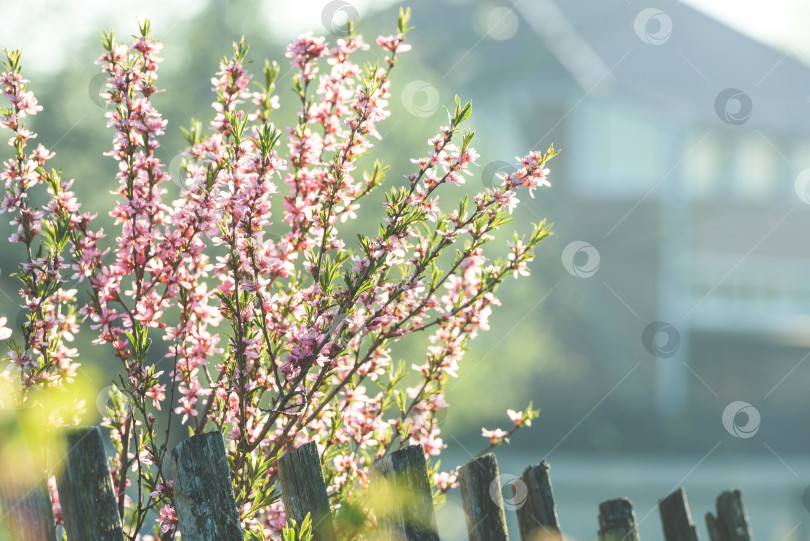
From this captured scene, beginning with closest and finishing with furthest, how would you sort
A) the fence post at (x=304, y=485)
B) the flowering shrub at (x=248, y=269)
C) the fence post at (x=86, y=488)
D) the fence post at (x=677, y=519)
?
the fence post at (x=86, y=488)
the fence post at (x=304, y=485)
the flowering shrub at (x=248, y=269)
the fence post at (x=677, y=519)

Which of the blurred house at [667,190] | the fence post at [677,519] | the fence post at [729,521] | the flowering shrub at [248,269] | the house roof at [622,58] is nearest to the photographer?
the flowering shrub at [248,269]

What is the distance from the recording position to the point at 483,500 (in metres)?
2.13

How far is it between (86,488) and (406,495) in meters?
0.74

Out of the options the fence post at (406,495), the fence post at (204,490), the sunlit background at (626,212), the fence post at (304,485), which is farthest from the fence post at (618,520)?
the sunlit background at (626,212)

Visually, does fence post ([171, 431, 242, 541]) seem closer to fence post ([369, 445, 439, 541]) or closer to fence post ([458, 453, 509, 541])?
fence post ([369, 445, 439, 541])

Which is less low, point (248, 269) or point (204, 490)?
point (248, 269)

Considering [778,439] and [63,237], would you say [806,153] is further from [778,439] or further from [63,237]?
[63,237]

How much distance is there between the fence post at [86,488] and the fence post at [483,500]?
93cm

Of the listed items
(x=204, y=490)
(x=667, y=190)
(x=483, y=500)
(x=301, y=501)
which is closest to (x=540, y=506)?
(x=483, y=500)

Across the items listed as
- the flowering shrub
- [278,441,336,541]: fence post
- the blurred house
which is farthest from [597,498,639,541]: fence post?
the blurred house

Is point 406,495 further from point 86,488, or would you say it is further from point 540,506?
point 86,488

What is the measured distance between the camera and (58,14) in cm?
1423

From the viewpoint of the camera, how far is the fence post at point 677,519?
8.17 ft

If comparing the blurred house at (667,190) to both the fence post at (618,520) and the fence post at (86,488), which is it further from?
the fence post at (86,488)
